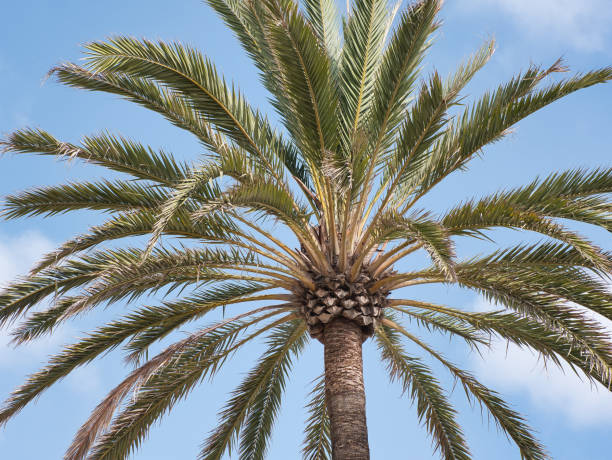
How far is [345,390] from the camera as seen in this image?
892 cm

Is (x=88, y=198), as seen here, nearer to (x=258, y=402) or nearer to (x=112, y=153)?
(x=112, y=153)

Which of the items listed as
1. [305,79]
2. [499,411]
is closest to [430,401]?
[499,411]

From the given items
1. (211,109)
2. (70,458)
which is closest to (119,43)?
(211,109)

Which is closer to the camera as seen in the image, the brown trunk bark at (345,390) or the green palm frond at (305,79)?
the green palm frond at (305,79)

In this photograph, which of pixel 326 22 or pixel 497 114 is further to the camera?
pixel 326 22

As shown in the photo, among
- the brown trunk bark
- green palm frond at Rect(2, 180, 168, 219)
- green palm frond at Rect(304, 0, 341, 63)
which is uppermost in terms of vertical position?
green palm frond at Rect(304, 0, 341, 63)

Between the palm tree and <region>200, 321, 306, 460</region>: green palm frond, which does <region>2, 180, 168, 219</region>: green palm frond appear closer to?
the palm tree

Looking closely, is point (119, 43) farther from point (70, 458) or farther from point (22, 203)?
point (70, 458)

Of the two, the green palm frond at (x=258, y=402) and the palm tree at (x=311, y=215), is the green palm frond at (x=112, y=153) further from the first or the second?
the green palm frond at (x=258, y=402)

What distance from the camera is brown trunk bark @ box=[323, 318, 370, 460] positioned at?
855 cm

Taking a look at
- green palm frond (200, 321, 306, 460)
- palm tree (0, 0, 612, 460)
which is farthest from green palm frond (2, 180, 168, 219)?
green palm frond (200, 321, 306, 460)

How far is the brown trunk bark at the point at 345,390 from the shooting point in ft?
28.0

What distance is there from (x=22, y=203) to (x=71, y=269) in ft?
3.17

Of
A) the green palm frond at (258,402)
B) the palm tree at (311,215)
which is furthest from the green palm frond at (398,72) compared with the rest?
the green palm frond at (258,402)
